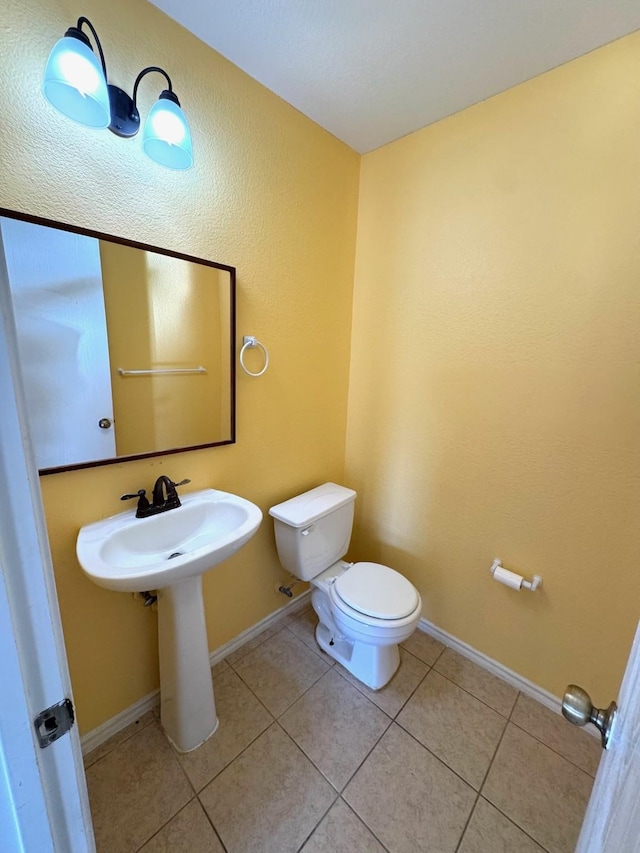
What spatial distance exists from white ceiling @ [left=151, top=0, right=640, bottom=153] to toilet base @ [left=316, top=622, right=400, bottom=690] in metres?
2.21

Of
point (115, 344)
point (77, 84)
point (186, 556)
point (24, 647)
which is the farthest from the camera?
point (115, 344)

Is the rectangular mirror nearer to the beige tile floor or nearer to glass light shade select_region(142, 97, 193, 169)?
glass light shade select_region(142, 97, 193, 169)

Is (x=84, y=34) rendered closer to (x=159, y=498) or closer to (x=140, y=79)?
(x=140, y=79)

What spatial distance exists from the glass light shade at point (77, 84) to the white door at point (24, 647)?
0.77 m

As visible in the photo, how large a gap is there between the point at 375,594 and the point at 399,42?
2.02 m

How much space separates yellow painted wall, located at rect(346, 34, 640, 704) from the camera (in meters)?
1.16

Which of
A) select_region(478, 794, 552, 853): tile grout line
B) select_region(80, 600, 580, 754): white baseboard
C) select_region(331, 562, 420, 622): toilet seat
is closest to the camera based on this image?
select_region(478, 794, 552, 853): tile grout line

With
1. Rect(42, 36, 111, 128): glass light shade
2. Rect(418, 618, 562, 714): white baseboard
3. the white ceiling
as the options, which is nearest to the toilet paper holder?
Rect(418, 618, 562, 714): white baseboard

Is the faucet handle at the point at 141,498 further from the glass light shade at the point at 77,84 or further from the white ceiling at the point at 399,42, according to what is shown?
the white ceiling at the point at 399,42

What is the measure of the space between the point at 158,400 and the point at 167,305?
340mm

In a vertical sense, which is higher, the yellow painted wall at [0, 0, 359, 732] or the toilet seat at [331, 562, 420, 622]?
the yellow painted wall at [0, 0, 359, 732]

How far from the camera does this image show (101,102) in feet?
2.84

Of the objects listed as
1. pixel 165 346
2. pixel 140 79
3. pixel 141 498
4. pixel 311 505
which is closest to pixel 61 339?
pixel 165 346

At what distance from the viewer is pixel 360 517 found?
2014mm
